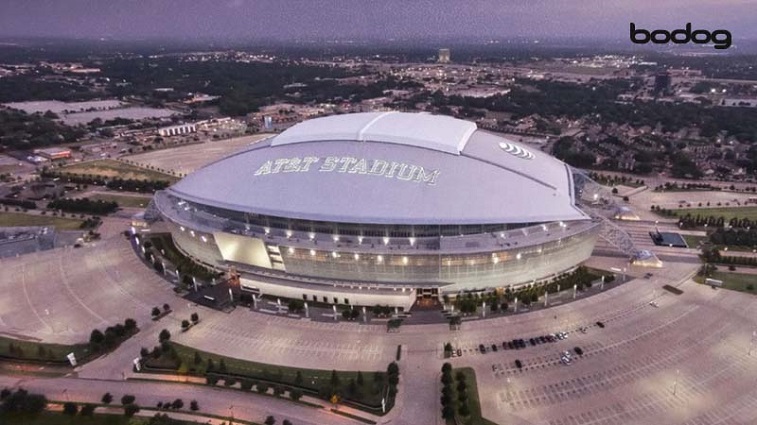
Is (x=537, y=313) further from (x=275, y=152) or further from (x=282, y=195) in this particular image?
(x=275, y=152)

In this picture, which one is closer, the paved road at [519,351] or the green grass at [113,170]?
the paved road at [519,351]

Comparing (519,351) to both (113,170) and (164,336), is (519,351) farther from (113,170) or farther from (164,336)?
(113,170)

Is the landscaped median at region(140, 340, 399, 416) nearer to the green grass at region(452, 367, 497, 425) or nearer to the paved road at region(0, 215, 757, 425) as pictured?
the paved road at region(0, 215, 757, 425)

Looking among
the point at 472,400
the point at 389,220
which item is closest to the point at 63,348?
the point at 389,220

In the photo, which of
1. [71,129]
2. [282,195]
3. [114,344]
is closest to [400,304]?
[282,195]

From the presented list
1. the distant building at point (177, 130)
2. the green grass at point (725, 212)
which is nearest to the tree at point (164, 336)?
the green grass at point (725, 212)

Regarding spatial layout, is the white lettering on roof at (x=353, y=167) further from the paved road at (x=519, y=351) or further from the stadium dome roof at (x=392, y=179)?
the paved road at (x=519, y=351)
